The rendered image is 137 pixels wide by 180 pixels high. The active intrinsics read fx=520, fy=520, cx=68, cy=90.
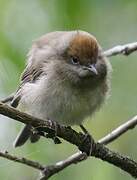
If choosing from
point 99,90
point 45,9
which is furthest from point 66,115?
point 45,9

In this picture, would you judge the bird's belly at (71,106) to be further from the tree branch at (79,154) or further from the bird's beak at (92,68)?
the tree branch at (79,154)

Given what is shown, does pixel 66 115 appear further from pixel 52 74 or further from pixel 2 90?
pixel 2 90

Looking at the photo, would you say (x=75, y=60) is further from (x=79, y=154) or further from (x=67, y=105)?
(x=79, y=154)

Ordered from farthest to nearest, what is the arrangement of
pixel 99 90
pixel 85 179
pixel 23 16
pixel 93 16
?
1. pixel 99 90
2. pixel 23 16
3. pixel 85 179
4. pixel 93 16

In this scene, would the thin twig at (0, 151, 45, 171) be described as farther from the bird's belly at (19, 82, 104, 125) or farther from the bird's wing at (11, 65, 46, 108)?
the bird's wing at (11, 65, 46, 108)

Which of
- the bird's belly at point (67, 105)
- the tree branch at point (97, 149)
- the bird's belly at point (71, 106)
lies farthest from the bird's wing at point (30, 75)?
the tree branch at point (97, 149)

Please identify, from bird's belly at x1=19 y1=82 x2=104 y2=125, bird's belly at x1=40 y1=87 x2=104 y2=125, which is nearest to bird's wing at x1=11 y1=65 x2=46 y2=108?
bird's belly at x1=19 y1=82 x2=104 y2=125
